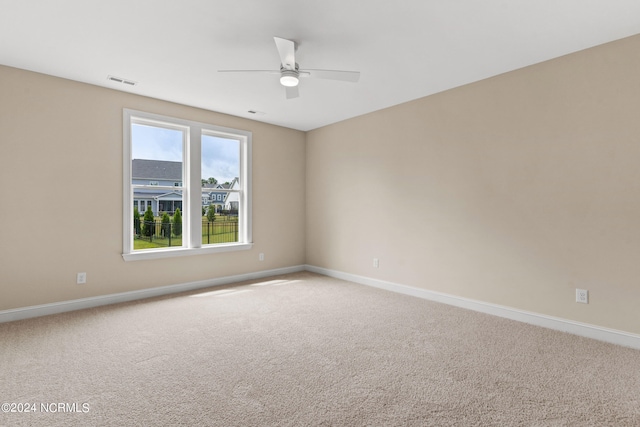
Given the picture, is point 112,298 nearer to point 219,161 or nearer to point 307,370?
point 219,161

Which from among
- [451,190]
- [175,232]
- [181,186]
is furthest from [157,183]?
[451,190]

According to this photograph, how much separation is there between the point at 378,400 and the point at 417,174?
2946 millimetres

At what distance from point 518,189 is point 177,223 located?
14.0ft

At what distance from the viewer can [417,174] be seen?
4.20m

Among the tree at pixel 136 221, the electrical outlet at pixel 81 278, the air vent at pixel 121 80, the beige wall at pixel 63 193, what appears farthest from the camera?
the tree at pixel 136 221

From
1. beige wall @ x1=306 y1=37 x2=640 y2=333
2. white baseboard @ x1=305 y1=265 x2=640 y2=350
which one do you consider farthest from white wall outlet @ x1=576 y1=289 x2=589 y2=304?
white baseboard @ x1=305 y1=265 x2=640 y2=350

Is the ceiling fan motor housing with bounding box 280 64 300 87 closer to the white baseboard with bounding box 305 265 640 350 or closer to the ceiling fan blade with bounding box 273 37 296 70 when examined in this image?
the ceiling fan blade with bounding box 273 37 296 70

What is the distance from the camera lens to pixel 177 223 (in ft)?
14.8

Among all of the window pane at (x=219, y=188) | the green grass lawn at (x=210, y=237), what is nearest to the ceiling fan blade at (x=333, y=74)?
the window pane at (x=219, y=188)

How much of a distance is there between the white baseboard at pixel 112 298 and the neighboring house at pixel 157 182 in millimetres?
1035

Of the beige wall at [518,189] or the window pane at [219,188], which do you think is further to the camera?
the window pane at [219,188]

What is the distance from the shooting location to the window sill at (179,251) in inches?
157

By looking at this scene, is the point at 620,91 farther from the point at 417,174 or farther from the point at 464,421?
the point at 464,421

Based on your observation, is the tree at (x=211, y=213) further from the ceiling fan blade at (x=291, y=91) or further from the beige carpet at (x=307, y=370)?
the ceiling fan blade at (x=291, y=91)
